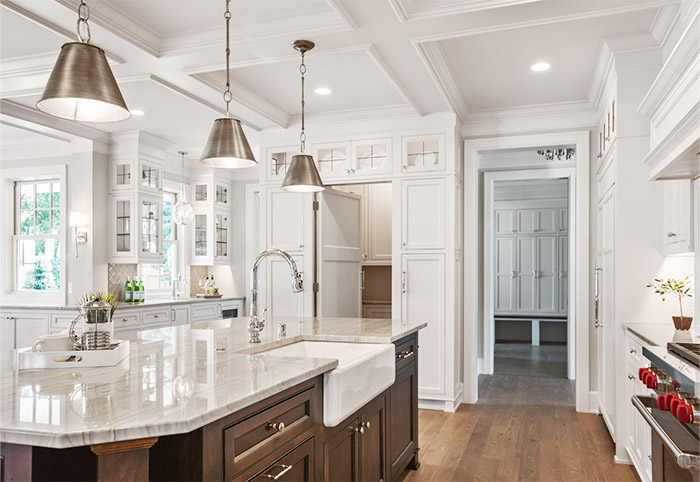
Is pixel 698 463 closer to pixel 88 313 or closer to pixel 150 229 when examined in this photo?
pixel 88 313

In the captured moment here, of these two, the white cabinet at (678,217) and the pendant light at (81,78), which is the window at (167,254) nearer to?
the pendant light at (81,78)

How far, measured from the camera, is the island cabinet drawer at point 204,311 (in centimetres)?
654

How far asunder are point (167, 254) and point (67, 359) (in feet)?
18.0

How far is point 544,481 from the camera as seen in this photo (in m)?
3.35

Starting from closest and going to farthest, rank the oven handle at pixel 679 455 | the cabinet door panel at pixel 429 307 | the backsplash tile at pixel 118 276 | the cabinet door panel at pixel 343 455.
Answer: the oven handle at pixel 679 455 < the cabinet door panel at pixel 343 455 < the cabinet door panel at pixel 429 307 < the backsplash tile at pixel 118 276

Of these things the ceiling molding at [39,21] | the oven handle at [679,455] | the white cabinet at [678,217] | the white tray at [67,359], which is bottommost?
the oven handle at [679,455]

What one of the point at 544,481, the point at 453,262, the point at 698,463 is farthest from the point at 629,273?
the point at 698,463

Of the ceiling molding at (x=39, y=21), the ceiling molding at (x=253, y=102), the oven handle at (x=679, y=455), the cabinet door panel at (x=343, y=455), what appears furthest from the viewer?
the ceiling molding at (x=253, y=102)

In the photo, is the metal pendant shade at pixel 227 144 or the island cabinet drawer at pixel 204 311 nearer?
the metal pendant shade at pixel 227 144

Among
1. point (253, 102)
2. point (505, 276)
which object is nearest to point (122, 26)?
point (253, 102)

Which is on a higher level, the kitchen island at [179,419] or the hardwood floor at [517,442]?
the kitchen island at [179,419]

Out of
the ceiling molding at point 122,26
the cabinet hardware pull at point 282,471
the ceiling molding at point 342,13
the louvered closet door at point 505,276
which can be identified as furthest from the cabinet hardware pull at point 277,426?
the louvered closet door at point 505,276

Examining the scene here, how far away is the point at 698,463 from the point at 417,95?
339 cm

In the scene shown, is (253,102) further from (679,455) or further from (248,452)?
(679,455)
